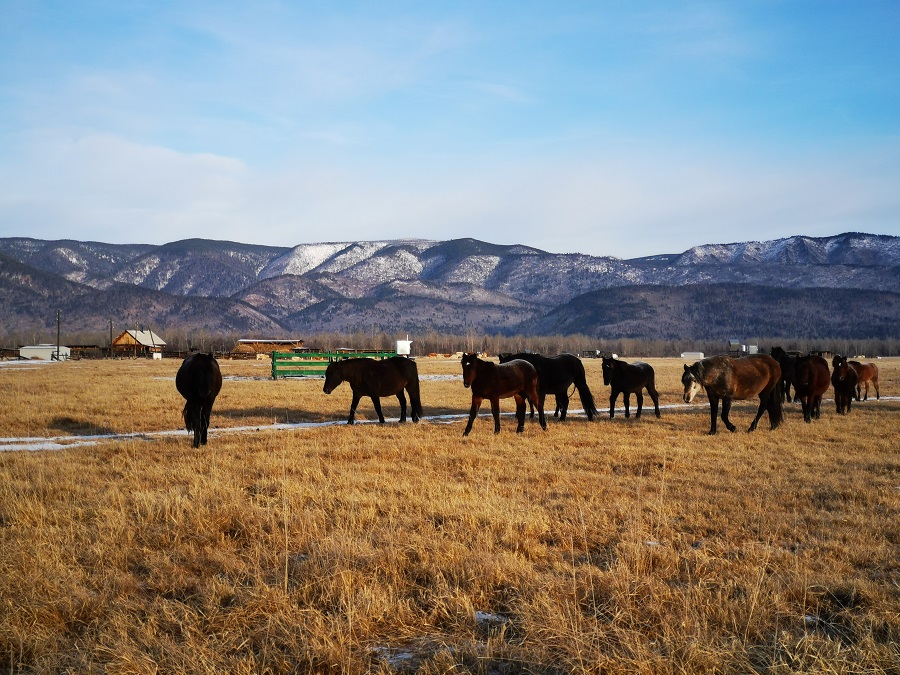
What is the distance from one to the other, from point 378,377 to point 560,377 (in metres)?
5.53

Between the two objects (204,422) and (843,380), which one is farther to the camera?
(843,380)

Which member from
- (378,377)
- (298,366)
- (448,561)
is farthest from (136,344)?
(448,561)

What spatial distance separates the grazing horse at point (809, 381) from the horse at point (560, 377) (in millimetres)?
6140

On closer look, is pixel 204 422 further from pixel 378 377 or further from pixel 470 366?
pixel 470 366

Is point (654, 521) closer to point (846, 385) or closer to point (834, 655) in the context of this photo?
point (834, 655)

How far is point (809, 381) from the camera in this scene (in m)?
18.5

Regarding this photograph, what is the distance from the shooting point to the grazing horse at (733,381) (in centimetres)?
1612

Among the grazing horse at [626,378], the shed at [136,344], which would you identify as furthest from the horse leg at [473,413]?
the shed at [136,344]

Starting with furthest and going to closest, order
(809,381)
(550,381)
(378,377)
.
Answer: (550,381) → (809,381) → (378,377)

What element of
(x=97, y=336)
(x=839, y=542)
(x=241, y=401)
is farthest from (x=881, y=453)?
(x=97, y=336)

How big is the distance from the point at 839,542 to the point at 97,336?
661ft

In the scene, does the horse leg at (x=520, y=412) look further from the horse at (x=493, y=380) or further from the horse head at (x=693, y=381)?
the horse head at (x=693, y=381)

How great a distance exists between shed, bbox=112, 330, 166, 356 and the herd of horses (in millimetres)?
90804

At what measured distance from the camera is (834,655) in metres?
3.93
